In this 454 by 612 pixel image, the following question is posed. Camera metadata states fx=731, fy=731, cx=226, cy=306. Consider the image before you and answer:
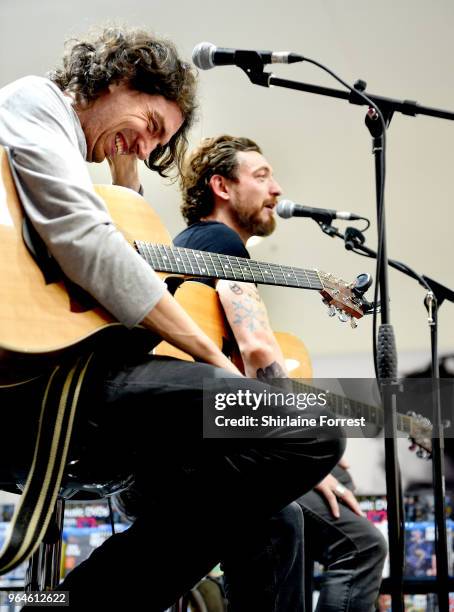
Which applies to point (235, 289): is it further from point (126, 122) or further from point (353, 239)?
point (126, 122)

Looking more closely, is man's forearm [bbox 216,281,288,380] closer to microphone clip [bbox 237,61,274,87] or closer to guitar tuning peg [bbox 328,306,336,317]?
guitar tuning peg [bbox 328,306,336,317]

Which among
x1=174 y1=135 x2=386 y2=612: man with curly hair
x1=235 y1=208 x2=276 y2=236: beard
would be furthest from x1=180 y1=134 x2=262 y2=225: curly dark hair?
x1=235 y1=208 x2=276 y2=236: beard

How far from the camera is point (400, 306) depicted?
6.29 meters

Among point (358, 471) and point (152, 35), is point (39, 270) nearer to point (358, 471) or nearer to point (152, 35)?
point (152, 35)

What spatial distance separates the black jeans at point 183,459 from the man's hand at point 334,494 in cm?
117

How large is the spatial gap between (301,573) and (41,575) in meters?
0.74

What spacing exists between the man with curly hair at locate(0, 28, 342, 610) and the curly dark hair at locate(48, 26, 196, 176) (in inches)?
17.0

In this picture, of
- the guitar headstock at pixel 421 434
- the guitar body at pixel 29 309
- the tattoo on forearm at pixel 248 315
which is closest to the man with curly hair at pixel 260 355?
the tattoo on forearm at pixel 248 315

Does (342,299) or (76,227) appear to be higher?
(342,299)

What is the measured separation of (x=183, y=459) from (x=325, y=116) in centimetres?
424

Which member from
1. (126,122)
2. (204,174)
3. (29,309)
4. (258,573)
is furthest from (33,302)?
(204,174)

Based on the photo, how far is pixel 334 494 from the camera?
8.84 feet

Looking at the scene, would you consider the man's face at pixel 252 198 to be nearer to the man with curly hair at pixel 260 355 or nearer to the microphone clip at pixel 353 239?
the man with curly hair at pixel 260 355

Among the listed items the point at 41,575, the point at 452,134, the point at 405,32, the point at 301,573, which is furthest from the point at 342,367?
the point at 41,575
